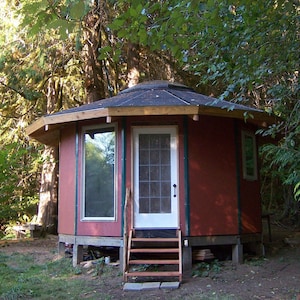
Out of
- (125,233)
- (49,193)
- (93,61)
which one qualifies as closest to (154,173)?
(125,233)

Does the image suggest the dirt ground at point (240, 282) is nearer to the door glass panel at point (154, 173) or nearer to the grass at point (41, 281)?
the grass at point (41, 281)

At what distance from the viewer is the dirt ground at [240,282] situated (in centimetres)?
571

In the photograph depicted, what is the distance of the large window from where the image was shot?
773 cm

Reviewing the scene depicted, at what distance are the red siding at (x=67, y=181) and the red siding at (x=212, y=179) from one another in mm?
2366

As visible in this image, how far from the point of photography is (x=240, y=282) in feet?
20.8

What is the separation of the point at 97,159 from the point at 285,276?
3.83 m

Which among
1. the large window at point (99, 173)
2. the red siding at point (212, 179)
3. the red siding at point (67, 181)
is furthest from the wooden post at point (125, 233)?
the red siding at point (67, 181)

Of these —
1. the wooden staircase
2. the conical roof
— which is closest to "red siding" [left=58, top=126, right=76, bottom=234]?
the conical roof

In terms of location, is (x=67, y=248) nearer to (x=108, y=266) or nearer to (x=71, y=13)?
(x=108, y=266)

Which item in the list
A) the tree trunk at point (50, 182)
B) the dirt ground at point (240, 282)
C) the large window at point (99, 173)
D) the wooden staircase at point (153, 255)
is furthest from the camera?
the tree trunk at point (50, 182)

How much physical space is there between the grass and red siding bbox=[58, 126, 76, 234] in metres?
0.74

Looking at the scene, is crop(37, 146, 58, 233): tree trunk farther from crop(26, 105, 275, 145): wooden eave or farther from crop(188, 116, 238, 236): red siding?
crop(188, 116, 238, 236): red siding

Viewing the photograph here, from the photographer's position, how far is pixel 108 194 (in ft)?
25.4

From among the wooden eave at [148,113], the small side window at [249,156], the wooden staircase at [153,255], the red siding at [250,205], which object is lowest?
the wooden staircase at [153,255]
